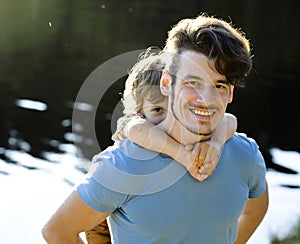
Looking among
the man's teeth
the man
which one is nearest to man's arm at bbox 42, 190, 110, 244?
the man

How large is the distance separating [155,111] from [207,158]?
29cm

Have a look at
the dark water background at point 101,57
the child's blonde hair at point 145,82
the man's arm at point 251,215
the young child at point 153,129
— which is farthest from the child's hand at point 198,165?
the dark water background at point 101,57

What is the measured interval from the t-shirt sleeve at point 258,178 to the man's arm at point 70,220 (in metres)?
0.46

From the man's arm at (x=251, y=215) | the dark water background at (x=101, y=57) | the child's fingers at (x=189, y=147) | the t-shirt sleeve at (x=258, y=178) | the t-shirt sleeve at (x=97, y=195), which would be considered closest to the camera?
the t-shirt sleeve at (x=97, y=195)

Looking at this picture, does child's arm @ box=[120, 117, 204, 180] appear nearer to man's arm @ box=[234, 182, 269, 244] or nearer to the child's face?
the child's face

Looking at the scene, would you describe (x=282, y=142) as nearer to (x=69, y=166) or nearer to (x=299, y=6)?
(x=69, y=166)

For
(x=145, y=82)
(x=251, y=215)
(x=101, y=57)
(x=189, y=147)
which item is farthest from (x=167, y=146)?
(x=101, y=57)

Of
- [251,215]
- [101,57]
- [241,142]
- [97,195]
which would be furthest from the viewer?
[101,57]

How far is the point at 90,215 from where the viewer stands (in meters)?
2.18

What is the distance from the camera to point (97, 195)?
7.02 feet

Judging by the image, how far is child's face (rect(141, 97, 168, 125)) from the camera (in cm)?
241

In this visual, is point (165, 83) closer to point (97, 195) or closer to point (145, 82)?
point (145, 82)

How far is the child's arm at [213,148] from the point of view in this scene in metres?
2.22

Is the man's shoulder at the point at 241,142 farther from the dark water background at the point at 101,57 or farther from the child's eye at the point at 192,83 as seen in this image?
the dark water background at the point at 101,57
